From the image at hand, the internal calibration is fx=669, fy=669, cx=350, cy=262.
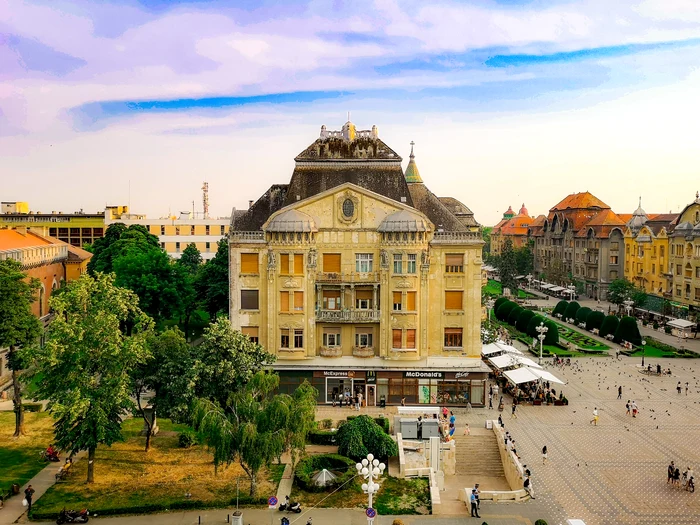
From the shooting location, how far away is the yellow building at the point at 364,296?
53469mm

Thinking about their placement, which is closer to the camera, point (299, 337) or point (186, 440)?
point (186, 440)

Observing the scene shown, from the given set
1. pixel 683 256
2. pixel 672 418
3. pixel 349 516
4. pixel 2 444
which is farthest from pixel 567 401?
pixel 683 256

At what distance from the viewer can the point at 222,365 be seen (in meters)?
42.0

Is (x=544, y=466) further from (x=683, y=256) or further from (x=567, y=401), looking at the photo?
(x=683, y=256)

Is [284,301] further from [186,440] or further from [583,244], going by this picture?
[583,244]

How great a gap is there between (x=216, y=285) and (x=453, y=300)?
99.0 ft

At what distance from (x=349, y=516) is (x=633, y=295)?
8211cm

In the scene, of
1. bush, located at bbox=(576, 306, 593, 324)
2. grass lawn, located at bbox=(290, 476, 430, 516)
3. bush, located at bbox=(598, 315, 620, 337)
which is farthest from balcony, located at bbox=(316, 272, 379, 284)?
bush, located at bbox=(576, 306, 593, 324)

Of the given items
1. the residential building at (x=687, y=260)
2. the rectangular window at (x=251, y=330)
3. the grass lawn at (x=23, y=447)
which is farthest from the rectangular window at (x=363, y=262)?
the residential building at (x=687, y=260)

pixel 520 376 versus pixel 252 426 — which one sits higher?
pixel 252 426

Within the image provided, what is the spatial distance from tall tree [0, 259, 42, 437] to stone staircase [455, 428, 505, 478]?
29944mm

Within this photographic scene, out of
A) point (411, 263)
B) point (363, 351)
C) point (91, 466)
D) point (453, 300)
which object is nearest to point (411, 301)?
point (411, 263)

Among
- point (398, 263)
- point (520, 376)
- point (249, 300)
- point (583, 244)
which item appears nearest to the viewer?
point (398, 263)

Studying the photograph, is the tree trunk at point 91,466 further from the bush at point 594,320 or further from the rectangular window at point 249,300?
the bush at point 594,320
